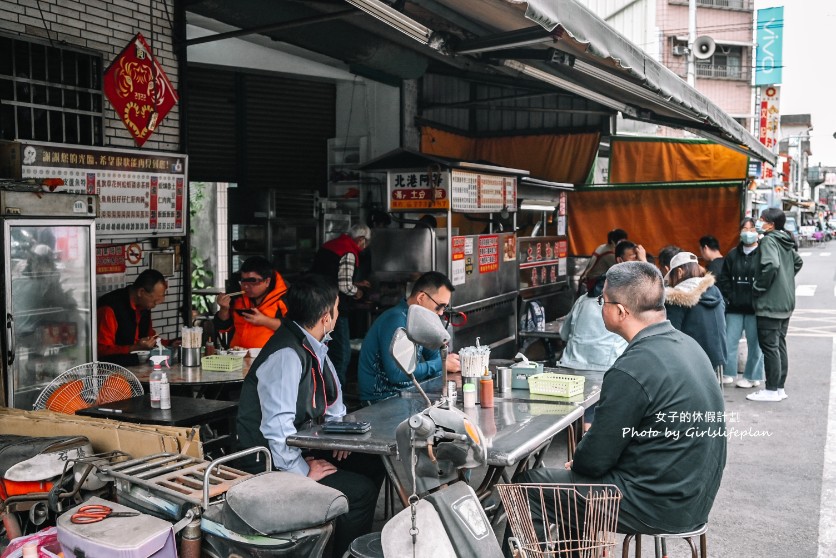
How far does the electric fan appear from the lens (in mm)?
5170

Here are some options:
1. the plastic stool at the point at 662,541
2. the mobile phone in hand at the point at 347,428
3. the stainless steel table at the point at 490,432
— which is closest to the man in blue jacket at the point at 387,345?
the stainless steel table at the point at 490,432

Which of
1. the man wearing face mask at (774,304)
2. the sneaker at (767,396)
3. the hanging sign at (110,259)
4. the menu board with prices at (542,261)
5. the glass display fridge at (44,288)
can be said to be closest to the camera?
the glass display fridge at (44,288)

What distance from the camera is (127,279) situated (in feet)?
26.6

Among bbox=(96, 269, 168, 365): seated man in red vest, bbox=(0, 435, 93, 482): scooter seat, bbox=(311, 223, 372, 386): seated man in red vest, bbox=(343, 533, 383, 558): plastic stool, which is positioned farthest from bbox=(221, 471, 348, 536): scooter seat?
bbox=(311, 223, 372, 386): seated man in red vest

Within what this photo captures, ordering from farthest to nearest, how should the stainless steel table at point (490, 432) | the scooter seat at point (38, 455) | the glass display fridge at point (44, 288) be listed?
the glass display fridge at point (44, 288)
the scooter seat at point (38, 455)
the stainless steel table at point (490, 432)

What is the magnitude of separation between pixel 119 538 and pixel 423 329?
1559 millimetres

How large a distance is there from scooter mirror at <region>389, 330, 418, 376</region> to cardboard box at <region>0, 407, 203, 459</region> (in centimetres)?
131

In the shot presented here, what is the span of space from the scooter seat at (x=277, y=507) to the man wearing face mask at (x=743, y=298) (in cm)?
732

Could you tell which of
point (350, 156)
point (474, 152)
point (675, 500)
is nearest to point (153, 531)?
point (675, 500)

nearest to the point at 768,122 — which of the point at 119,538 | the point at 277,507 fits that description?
the point at 277,507

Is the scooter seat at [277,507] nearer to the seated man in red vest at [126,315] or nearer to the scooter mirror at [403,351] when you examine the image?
the scooter mirror at [403,351]

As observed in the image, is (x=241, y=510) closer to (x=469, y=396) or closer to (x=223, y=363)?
(x=469, y=396)

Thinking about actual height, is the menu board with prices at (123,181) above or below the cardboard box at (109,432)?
above

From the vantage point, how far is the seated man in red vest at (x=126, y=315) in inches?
262
